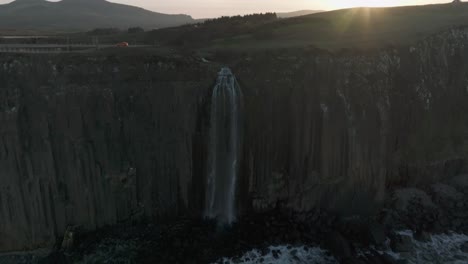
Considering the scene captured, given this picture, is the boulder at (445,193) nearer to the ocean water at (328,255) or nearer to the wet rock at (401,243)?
the ocean water at (328,255)

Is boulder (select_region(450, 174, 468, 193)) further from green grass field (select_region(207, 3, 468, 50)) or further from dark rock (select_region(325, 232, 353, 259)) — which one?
dark rock (select_region(325, 232, 353, 259))

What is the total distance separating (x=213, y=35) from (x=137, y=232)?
20.8 metres

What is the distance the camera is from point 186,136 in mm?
25281

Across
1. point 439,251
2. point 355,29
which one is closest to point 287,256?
point 439,251

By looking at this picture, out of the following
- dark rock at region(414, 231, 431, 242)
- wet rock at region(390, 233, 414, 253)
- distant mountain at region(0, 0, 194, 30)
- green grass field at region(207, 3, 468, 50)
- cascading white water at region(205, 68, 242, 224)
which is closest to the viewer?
wet rock at region(390, 233, 414, 253)

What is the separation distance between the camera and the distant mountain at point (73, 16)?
9894 cm

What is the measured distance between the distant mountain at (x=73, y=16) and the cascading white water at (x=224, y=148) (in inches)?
2814

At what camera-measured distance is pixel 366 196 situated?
2747 centimetres

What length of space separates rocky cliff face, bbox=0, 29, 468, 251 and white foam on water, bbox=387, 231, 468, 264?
4170 millimetres

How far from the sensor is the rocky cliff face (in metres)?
22.9

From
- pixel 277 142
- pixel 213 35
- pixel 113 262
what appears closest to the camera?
pixel 113 262

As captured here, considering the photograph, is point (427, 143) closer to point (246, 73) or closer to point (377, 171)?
point (377, 171)

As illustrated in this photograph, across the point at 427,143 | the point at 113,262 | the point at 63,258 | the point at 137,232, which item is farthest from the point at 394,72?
the point at 63,258

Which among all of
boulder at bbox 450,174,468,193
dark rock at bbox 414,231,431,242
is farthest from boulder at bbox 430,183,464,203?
dark rock at bbox 414,231,431,242
